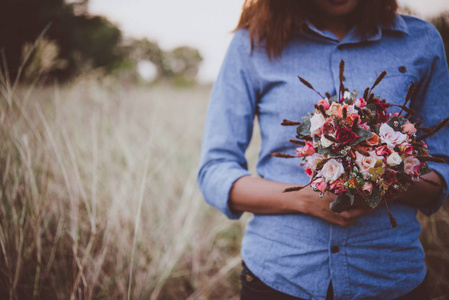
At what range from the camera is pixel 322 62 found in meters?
0.92

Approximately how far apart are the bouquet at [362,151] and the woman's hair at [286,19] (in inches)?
15.1

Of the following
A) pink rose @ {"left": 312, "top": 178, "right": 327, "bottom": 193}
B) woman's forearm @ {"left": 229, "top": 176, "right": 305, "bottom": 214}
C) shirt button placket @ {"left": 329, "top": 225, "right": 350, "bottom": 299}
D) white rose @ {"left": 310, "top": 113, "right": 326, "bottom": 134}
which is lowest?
shirt button placket @ {"left": 329, "top": 225, "right": 350, "bottom": 299}

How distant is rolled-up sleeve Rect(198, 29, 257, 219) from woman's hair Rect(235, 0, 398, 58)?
7cm

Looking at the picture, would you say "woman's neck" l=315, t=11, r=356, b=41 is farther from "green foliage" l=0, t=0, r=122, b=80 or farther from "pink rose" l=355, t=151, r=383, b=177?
"green foliage" l=0, t=0, r=122, b=80

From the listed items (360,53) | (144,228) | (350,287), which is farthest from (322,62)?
(144,228)

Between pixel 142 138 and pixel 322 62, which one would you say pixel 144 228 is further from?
pixel 322 62

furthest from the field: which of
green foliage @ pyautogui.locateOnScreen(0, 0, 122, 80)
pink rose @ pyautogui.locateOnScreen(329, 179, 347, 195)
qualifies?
pink rose @ pyautogui.locateOnScreen(329, 179, 347, 195)

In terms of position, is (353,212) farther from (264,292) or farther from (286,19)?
(286,19)

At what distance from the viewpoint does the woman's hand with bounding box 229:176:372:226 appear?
0.78m

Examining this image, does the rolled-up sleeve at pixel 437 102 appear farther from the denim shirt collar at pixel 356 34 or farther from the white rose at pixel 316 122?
the white rose at pixel 316 122

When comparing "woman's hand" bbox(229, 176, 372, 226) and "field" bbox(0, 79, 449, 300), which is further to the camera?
"field" bbox(0, 79, 449, 300)

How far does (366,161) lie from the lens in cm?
63

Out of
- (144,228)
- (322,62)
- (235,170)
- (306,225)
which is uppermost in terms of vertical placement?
(322,62)

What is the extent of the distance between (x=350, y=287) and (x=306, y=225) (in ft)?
0.76
